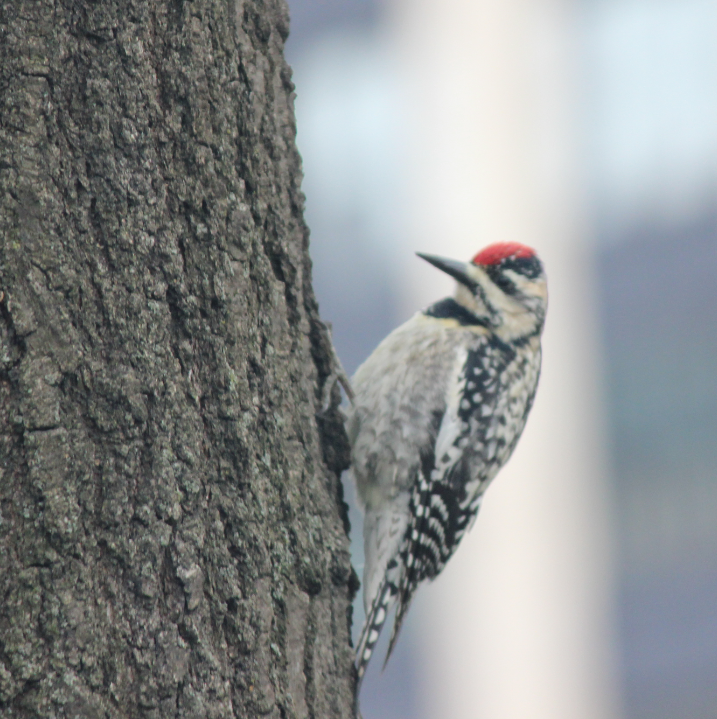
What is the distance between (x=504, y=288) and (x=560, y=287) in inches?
408

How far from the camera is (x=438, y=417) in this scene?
132 inches

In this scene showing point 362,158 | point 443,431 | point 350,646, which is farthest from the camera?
point 362,158

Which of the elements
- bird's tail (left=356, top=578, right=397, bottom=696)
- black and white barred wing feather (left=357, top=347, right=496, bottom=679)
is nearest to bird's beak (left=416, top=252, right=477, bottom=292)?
black and white barred wing feather (left=357, top=347, right=496, bottom=679)

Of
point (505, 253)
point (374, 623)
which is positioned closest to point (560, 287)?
point (505, 253)

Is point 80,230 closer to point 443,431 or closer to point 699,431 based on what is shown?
point 443,431

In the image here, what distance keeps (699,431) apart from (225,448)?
12.1 m

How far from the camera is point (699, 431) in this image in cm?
1312

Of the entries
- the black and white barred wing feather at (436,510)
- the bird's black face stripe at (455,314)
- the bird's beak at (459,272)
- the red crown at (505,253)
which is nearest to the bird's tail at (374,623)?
the black and white barred wing feather at (436,510)

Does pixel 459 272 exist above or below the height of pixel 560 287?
above

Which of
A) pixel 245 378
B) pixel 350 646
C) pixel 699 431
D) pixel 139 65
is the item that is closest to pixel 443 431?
pixel 350 646

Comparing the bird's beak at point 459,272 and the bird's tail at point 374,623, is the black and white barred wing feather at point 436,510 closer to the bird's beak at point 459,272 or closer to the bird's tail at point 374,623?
the bird's tail at point 374,623

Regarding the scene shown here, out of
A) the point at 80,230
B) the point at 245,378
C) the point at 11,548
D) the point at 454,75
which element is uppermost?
the point at 454,75

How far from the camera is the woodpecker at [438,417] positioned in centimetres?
329

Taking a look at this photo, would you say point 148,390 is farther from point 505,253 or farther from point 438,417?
point 505,253
